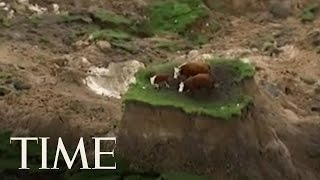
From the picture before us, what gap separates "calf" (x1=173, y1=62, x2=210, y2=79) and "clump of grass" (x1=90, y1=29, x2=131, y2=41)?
3.11m

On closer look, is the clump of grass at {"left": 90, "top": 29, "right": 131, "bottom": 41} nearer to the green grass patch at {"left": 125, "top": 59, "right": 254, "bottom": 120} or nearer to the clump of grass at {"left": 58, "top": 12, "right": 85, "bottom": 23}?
the clump of grass at {"left": 58, "top": 12, "right": 85, "bottom": 23}

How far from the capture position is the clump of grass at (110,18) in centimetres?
1264

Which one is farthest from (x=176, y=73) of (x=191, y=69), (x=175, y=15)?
(x=175, y=15)

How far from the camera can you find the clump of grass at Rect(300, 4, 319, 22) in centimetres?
1344

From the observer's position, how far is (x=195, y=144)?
8586 millimetres

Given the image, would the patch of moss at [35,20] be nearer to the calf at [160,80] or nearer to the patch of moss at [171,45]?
the patch of moss at [171,45]

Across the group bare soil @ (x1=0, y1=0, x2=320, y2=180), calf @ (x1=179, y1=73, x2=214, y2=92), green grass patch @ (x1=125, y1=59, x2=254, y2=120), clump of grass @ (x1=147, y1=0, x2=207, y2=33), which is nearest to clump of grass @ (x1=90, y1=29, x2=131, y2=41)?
bare soil @ (x1=0, y1=0, x2=320, y2=180)

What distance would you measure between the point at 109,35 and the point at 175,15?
141 centimetres

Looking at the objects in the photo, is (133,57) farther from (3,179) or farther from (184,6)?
(3,179)

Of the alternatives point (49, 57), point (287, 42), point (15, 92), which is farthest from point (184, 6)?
point (15, 92)

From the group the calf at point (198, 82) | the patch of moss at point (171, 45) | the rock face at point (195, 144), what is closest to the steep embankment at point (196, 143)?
the rock face at point (195, 144)

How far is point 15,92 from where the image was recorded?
32.9ft

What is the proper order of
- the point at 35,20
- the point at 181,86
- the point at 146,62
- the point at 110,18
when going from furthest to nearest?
the point at 110,18 < the point at 35,20 < the point at 146,62 < the point at 181,86

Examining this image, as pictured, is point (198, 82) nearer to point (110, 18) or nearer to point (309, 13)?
point (110, 18)
